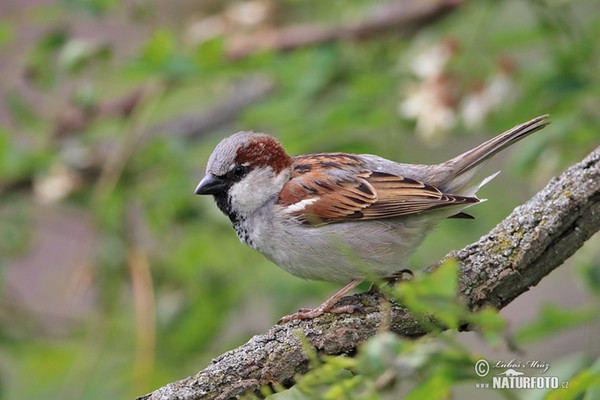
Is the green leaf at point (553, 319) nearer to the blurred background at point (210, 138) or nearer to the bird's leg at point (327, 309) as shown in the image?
the blurred background at point (210, 138)

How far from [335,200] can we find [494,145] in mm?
695

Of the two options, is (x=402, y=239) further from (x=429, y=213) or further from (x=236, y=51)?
(x=236, y=51)

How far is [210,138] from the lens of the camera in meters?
4.66

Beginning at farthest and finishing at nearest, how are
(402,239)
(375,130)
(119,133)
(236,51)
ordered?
(119,133) → (236,51) → (375,130) → (402,239)

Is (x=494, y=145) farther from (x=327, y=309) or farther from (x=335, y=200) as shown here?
(x=327, y=309)

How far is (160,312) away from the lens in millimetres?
3881

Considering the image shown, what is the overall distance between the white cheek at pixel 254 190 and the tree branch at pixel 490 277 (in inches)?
41.3

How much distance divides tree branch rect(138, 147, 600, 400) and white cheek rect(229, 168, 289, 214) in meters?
1.05

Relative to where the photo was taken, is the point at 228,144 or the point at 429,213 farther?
the point at 228,144

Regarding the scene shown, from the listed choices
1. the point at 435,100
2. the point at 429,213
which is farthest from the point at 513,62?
the point at 429,213

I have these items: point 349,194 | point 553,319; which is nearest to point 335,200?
point 349,194

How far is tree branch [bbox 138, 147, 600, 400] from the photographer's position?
191cm

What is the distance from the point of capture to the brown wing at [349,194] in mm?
2840

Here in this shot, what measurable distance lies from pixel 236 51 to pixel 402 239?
1634mm
